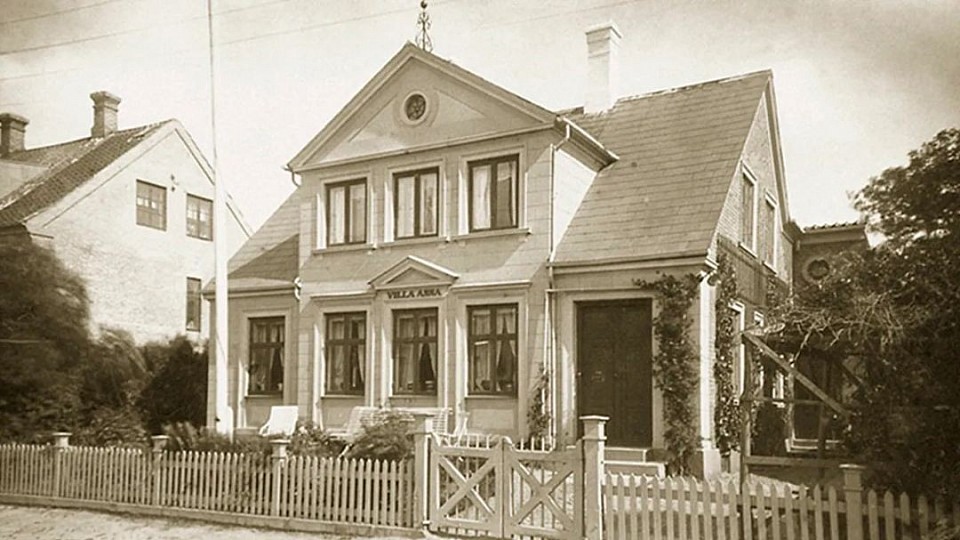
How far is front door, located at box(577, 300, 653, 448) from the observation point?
12.4 m

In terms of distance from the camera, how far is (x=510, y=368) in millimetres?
13156

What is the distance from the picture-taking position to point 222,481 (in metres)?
9.63

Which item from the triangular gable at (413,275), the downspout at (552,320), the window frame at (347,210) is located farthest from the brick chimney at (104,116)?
the downspout at (552,320)

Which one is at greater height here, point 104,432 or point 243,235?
point 243,235

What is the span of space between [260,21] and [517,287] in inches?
221

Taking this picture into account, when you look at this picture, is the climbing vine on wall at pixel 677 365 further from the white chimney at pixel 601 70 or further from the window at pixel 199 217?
the window at pixel 199 217

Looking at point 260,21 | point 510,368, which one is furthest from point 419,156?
point 260,21

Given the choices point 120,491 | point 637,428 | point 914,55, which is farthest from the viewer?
point 637,428

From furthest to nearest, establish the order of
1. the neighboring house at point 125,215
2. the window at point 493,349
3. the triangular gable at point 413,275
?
the neighboring house at point 125,215 < the triangular gable at point 413,275 < the window at point 493,349

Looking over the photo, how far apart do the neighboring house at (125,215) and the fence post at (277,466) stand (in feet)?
28.9

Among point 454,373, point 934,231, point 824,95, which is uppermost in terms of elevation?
point 824,95

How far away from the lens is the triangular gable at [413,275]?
13719mm

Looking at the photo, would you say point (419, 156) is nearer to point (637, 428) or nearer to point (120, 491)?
point (637, 428)

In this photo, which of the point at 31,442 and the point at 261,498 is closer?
the point at 261,498
